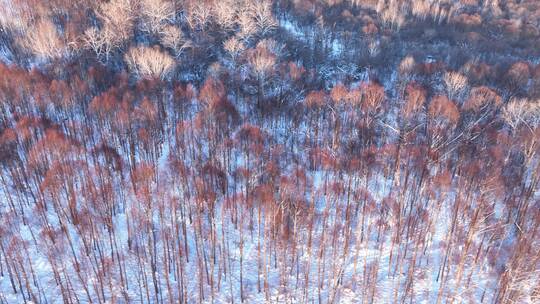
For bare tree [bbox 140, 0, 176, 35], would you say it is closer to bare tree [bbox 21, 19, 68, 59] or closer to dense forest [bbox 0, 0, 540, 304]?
dense forest [bbox 0, 0, 540, 304]

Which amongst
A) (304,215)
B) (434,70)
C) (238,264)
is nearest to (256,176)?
(304,215)

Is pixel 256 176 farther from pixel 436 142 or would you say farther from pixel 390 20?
pixel 390 20

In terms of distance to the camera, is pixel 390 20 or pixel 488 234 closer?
pixel 488 234

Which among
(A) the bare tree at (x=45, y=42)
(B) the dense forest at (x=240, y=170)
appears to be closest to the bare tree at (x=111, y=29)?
(B) the dense forest at (x=240, y=170)

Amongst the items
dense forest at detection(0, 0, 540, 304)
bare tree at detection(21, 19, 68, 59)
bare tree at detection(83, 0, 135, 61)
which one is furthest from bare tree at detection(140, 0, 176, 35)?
bare tree at detection(21, 19, 68, 59)

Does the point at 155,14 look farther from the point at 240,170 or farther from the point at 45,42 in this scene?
the point at 240,170

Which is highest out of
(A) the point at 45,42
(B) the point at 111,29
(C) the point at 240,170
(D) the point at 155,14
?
(D) the point at 155,14

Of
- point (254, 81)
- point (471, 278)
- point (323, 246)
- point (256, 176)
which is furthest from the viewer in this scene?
point (254, 81)

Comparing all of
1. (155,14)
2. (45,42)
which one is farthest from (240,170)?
(155,14)

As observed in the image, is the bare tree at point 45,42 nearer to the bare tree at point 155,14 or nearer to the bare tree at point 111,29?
the bare tree at point 111,29

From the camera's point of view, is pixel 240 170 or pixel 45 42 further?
pixel 45 42
